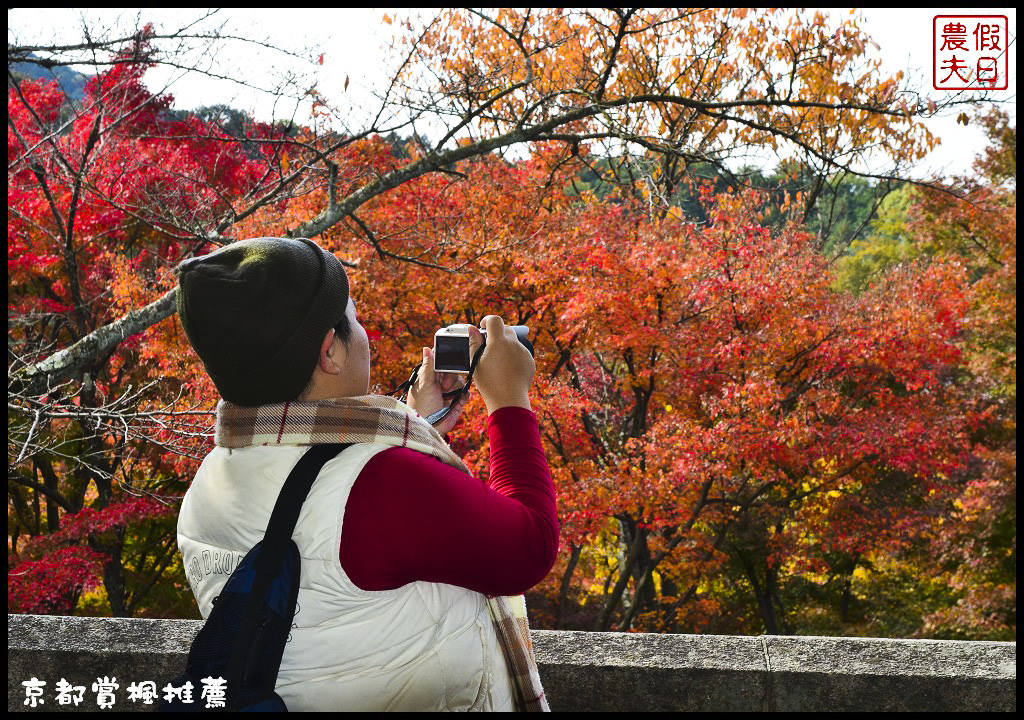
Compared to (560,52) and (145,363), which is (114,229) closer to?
(145,363)

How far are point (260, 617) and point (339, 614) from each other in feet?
0.38

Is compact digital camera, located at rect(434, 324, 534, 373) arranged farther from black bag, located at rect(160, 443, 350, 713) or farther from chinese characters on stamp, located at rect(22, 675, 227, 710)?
chinese characters on stamp, located at rect(22, 675, 227, 710)

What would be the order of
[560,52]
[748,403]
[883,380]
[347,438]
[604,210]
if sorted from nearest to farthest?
[347,438] < [748,403] < [560,52] < [604,210] < [883,380]

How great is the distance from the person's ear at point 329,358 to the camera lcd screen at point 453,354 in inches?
13.1

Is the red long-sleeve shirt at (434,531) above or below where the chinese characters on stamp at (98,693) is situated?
above

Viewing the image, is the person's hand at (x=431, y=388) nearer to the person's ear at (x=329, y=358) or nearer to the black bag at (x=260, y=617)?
the person's ear at (x=329, y=358)

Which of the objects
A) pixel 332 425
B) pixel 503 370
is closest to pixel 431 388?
pixel 503 370

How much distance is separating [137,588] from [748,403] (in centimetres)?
699

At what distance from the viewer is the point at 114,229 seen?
8.59 meters

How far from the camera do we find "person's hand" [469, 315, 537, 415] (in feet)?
4.77

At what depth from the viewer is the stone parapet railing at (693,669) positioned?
2643 millimetres

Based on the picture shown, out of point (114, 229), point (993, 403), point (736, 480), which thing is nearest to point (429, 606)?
point (736, 480)

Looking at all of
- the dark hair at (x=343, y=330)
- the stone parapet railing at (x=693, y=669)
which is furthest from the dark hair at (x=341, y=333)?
the stone parapet railing at (x=693, y=669)

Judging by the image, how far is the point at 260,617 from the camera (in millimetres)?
1235
